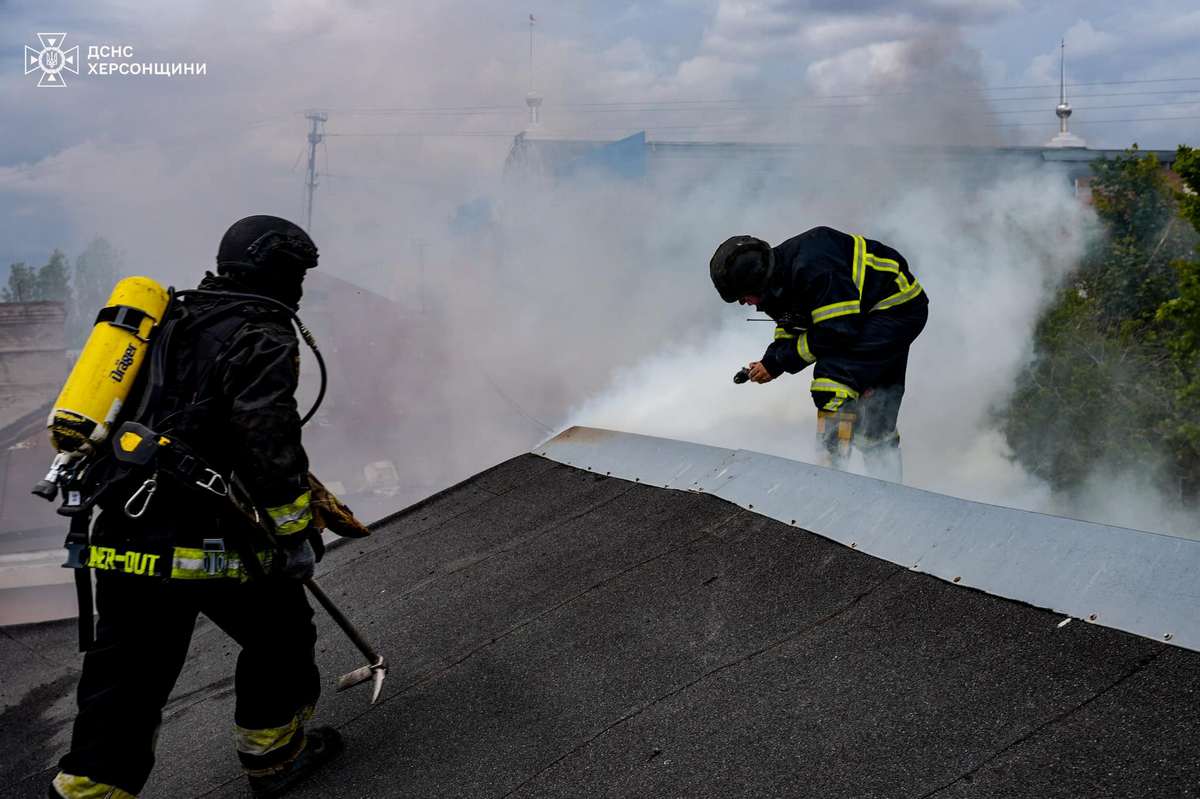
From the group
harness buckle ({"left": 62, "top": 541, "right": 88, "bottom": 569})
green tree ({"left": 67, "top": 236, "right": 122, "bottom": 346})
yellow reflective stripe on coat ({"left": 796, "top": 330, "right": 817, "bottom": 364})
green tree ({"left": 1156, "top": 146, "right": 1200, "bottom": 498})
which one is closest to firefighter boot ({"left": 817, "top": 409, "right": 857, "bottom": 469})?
yellow reflective stripe on coat ({"left": 796, "top": 330, "right": 817, "bottom": 364})

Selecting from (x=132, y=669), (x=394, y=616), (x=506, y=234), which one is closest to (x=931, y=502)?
(x=394, y=616)

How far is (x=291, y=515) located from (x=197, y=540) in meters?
0.25

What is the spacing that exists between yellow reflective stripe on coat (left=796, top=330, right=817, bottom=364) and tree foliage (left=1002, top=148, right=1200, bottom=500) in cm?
602

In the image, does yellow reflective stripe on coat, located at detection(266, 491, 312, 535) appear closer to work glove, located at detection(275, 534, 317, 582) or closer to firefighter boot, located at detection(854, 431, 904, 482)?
work glove, located at detection(275, 534, 317, 582)

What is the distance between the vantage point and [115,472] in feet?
8.66

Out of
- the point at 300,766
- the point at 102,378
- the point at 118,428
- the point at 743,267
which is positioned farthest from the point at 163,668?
the point at 743,267

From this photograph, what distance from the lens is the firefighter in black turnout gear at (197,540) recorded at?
2.62 metres

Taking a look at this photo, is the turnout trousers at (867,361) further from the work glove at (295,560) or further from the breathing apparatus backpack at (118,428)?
the breathing apparatus backpack at (118,428)

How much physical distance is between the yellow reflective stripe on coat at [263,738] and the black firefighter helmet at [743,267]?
8.07 feet

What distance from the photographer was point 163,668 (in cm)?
271

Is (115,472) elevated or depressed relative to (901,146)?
depressed

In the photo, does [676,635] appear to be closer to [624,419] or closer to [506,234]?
[624,419]

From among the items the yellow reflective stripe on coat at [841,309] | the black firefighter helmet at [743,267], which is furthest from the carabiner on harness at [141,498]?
the yellow reflective stripe on coat at [841,309]

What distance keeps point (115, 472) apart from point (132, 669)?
1.69 ft
